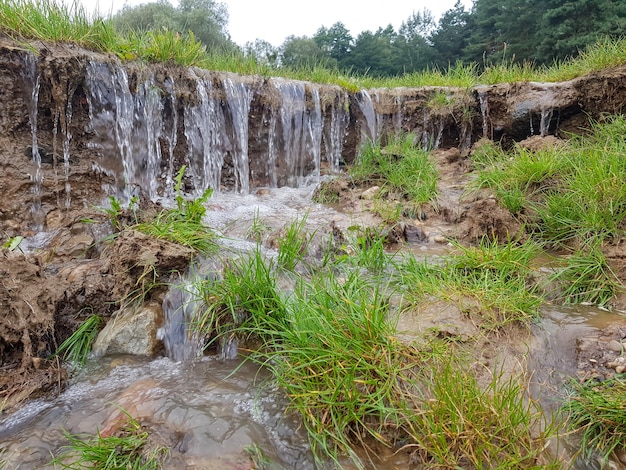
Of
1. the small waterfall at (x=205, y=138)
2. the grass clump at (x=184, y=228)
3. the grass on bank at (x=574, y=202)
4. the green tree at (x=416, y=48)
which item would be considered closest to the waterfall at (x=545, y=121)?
the grass on bank at (x=574, y=202)

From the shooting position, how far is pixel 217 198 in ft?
17.7

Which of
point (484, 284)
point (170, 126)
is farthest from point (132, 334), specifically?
point (170, 126)

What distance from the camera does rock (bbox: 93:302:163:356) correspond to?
7.62ft

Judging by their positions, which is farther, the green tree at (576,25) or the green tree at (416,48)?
the green tree at (416,48)

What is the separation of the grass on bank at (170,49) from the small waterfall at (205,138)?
0.56m

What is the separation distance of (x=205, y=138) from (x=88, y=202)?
1.86 meters

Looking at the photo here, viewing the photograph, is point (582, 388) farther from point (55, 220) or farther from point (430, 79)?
point (430, 79)

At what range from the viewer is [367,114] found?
707cm

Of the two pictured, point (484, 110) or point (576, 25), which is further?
point (576, 25)

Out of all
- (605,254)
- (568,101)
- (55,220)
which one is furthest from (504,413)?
(568,101)

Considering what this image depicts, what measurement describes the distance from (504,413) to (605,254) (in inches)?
73.7

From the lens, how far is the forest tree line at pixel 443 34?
1509 centimetres

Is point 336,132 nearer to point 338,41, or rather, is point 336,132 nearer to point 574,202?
point 574,202

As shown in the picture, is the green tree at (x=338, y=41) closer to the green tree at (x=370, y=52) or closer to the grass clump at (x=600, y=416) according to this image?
the green tree at (x=370, y=52)
